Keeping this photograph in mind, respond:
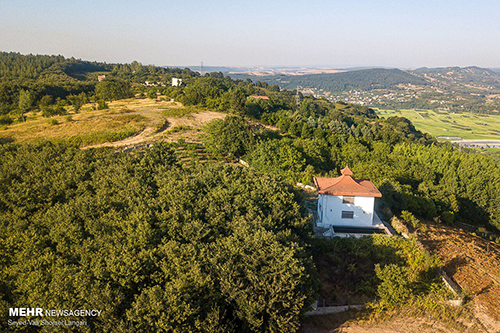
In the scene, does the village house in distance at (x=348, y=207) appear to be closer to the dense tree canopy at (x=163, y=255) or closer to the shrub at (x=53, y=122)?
the dense tree canopy at (x=163, y=255)

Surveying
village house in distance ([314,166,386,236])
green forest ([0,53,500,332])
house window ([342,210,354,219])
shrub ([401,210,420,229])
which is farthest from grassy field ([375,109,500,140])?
house window ([342,210,354,219])

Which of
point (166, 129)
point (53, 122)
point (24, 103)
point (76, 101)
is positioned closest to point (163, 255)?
point (166, 129)

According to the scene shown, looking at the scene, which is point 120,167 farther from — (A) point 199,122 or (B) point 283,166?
(A) point 199,122

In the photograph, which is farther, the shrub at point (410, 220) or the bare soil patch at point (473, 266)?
the shrub at point (410, 220)

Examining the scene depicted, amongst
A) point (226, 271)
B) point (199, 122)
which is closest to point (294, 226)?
point (226, 271)

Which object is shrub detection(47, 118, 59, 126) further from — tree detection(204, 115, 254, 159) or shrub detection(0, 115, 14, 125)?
tree detection(204, 115, 254, 159)

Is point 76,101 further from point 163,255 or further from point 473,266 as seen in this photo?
point 473,266

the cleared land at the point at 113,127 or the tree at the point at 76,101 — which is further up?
the tree at the point at 76,101

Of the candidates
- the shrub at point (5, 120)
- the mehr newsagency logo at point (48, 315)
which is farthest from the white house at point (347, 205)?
the shrub at point (5, 120)
